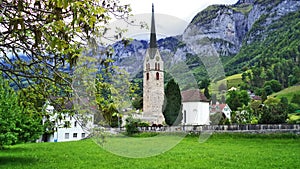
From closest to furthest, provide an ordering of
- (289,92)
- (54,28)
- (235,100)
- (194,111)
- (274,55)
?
1. (54,28)
2. (194,111)
3. (235,100)
4. (289,92)
5. (274,55)

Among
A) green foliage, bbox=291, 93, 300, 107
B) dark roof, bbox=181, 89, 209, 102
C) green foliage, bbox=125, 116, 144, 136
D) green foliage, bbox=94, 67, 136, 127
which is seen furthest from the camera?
green foliage, bbox=291, 93, 300, 107

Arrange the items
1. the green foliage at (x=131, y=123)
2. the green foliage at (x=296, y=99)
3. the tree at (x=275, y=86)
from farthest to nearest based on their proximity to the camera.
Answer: the tree at (x=275, y=86) < the green foliage at (x=296, y=99) < the green foliage at (x=131, y=123)

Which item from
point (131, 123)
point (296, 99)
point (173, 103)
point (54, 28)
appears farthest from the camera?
point (296, 99)

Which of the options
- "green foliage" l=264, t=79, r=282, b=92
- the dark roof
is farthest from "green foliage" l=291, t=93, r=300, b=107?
the dark roof

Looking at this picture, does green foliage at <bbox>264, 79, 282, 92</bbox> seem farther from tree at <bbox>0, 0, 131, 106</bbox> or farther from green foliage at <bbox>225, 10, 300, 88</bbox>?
tree at <bbox>0, 0, 131, 106</bbox>

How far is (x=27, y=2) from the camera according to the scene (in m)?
5.10

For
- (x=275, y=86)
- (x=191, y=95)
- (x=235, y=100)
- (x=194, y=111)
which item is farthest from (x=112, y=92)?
(x=275, y=86)

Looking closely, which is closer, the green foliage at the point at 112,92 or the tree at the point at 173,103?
the green foliage at the point at 112,92

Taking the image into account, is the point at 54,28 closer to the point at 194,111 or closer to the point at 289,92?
the point at 194,111

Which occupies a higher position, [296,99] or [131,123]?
[296,99]

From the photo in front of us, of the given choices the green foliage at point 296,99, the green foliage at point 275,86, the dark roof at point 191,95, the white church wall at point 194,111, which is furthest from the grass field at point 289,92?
the dark roof at point 191,95

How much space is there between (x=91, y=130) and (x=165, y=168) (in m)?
9.07

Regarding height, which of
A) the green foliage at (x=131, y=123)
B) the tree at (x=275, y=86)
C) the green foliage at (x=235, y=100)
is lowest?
the green foliage at (x=131, y=123)

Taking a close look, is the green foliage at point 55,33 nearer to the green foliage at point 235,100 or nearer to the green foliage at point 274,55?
the green foliage at point 235,100
